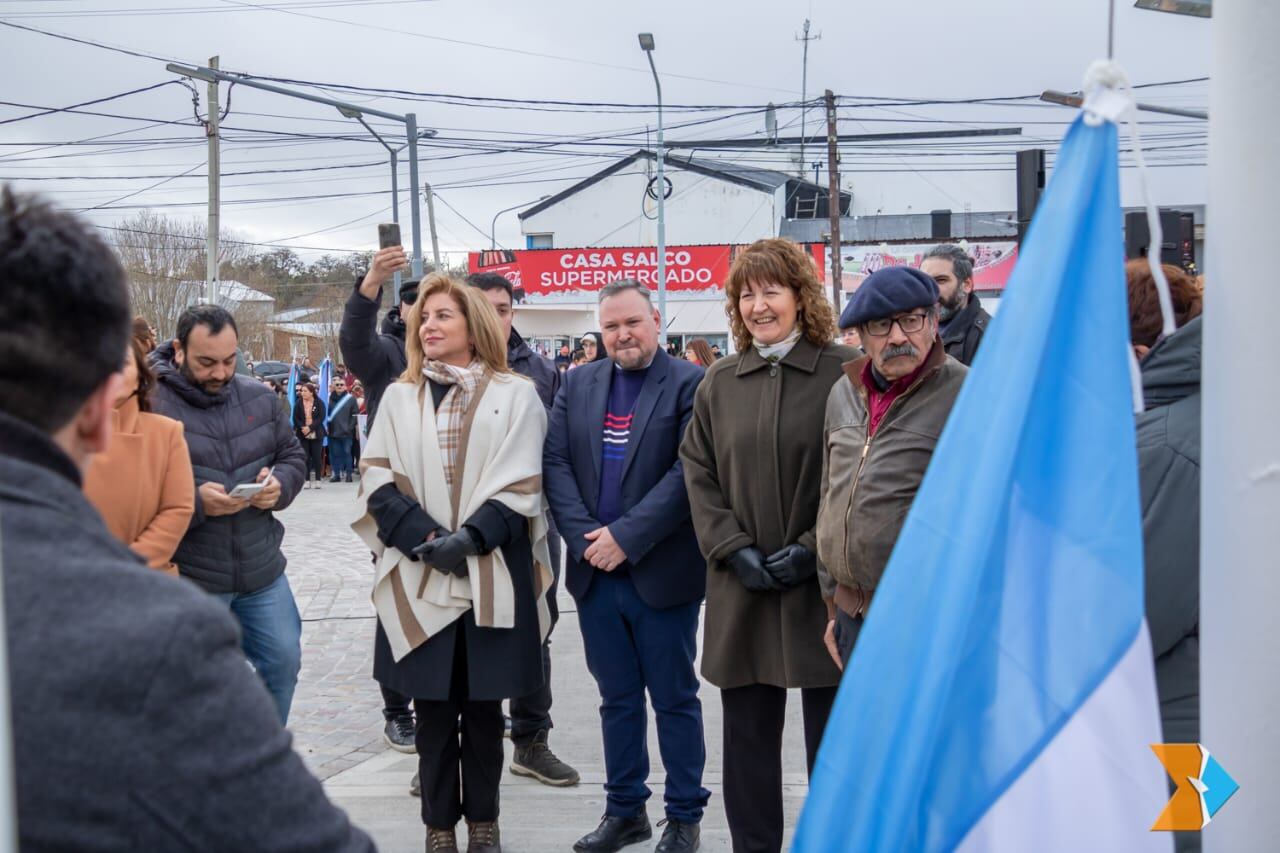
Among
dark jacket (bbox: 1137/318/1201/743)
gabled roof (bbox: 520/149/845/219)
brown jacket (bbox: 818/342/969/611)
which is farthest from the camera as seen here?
gabled roof (bbox: 520/149/845/219)

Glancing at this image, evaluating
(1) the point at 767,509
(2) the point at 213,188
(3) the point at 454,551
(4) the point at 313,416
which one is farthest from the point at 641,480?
(2) the point at 213,188

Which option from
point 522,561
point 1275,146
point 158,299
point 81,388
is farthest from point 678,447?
point 158,299

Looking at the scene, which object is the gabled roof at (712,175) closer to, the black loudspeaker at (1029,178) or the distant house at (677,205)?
the distant house at (677,205)

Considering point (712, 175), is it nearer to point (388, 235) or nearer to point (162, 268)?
point (162, 268)

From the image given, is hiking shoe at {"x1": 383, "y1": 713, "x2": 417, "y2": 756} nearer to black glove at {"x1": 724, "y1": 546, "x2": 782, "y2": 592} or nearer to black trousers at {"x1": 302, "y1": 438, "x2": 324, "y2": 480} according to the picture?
black glove at {"x1": 724, "y1": 546, "x2": 782, "y2": 592}

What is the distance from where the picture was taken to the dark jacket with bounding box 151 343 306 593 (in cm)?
436

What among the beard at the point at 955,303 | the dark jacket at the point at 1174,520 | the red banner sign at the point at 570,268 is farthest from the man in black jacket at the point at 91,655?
the red banner sign at the point at 570,268

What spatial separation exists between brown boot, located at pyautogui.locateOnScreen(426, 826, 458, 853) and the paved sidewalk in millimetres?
230

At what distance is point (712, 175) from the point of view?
1928 inches

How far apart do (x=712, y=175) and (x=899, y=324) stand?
47120 millimetres

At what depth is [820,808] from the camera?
1799 mm

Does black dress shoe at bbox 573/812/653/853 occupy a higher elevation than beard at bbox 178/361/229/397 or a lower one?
lower

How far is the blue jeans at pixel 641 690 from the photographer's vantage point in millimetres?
4195

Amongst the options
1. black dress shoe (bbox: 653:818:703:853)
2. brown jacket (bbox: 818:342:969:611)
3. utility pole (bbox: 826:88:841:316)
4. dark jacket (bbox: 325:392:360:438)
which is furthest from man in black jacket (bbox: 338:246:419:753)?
utility pole (bbox: 826:88:841:316)
